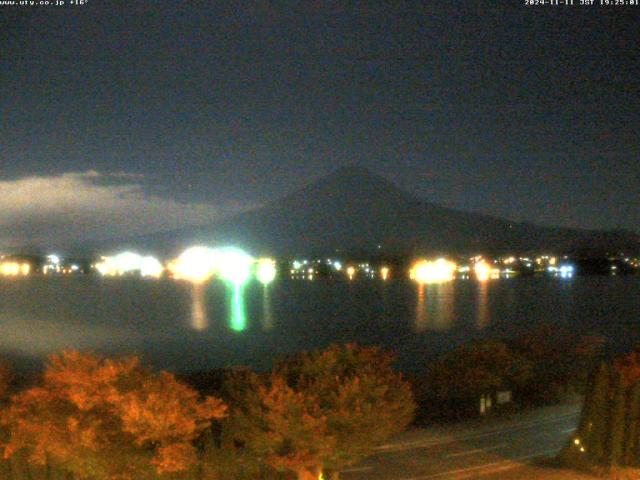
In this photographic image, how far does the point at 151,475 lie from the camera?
802 centimetres

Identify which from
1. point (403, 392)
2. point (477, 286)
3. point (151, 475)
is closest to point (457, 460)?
point (403, 392)

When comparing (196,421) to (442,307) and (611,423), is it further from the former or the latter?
(442,307)

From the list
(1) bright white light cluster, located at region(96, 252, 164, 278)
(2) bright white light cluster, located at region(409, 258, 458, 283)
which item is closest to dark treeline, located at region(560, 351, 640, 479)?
(2) bright white light cluster, located at region(409, 258, 458, 283)

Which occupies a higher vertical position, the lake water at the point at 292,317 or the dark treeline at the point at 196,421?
the dark treeline at the point at 196,421

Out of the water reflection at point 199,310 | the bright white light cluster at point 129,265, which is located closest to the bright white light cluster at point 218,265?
the bright white light cluster at point 129,265

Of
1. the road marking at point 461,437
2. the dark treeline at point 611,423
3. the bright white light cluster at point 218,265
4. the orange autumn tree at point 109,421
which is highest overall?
the bright white light cluster at point 218,265

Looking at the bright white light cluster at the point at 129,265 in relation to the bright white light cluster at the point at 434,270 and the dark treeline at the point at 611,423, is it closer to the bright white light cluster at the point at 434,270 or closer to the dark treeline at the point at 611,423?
the bright white light cluster at the point at 434,270

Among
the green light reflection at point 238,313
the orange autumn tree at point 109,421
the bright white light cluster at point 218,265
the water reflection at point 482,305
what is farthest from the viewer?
the bright white light cluster at point 218,265

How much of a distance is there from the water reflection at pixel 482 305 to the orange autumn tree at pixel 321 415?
45404 mm

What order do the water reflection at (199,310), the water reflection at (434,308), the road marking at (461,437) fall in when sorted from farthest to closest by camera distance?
the water reflection at (199,310) → the water reflection at (434,308) → the road marking at (461,437)

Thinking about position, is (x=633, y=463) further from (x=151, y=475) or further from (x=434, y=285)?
(x=434, y=285)

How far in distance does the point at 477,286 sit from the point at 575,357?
256ft

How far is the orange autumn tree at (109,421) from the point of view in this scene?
7.50 m

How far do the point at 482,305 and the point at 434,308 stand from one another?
6.13 meters
